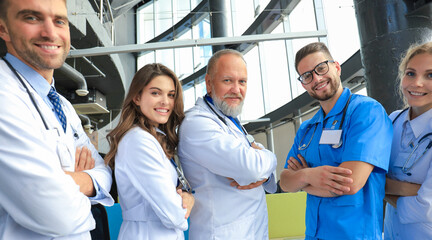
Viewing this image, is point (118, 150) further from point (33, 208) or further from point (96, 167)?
point (33, 208)

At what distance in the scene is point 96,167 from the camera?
4.42 feet

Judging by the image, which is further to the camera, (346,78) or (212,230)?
(346,78)

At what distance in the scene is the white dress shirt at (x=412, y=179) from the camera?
51.9 inches

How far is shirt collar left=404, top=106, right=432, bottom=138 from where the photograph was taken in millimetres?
1438

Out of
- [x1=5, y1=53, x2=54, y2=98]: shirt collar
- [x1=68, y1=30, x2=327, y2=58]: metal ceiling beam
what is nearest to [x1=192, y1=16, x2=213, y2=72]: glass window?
[x1=68, y1=30, x2=327, y2=58]: metal ceiling beam

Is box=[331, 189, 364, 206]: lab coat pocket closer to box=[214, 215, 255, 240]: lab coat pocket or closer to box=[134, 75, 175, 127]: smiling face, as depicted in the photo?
box=[214, 215, 255, 240]: lab coat pocket

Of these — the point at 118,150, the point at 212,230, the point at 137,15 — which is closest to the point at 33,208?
the point at 118,150

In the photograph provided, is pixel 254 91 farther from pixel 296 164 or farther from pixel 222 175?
pixel 222 175

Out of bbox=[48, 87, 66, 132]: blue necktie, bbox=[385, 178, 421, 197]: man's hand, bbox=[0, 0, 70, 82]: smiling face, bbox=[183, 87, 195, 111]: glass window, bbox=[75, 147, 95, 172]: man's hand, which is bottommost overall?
bbox=[385, 178, 421, 197]: man's hand

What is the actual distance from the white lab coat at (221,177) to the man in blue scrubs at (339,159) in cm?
24

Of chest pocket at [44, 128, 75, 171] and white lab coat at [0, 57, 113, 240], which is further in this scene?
chest pocket at [44, 128, 75, 171]

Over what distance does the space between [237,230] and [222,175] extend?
0.28 meters

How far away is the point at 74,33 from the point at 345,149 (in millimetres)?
5092

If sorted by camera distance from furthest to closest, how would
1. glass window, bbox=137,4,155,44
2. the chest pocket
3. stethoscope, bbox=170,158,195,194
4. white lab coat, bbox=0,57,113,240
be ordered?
glass window, bbox=137,4,155,44 → stethoscope, bbox=170,158,195,194 → the chest pocket → white lab coat, bbox=0,57,113,240
